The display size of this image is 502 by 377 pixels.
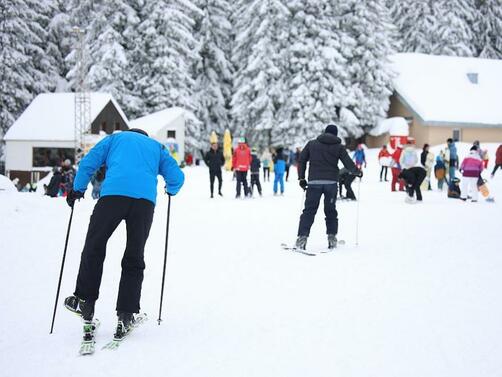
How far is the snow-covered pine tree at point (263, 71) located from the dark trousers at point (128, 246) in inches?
1334

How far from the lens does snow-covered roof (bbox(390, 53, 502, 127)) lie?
39.0 m

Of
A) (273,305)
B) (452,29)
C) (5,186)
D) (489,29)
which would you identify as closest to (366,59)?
(452,29)

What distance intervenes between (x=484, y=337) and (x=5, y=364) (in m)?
3.51

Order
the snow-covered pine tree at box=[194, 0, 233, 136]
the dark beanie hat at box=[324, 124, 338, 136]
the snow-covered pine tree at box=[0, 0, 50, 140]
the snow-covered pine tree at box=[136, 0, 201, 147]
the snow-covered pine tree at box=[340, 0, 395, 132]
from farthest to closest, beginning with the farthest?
1. the snow-covered pine tree at box=[194, 0, 233, 136]
2. the snow-covered pine tree at box=[136, 0, 201, 147]
3. the snow-covered pine tree at box=[0, 0, 50, 140]
4. the snow-covered pine tree at box=[340, 0, 395, 132]
5. the dark beanie hat at box=[324, 124, 338, 136]

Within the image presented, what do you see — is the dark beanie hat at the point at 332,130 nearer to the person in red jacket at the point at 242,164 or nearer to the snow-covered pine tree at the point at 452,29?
the person in red jacket at the point at 242,164

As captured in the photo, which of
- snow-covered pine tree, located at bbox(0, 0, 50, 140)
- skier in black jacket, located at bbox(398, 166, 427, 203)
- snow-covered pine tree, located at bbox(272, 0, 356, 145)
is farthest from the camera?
snow-covered pine tree, located at bbox(0, 0, 50, 140)

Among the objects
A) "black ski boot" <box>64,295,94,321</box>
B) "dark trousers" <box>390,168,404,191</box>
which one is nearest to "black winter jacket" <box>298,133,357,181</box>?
"black ski boot" <box>64,295,94,321</box>

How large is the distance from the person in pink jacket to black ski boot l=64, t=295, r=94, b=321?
43.9ft

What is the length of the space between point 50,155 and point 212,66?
15818 millimetres

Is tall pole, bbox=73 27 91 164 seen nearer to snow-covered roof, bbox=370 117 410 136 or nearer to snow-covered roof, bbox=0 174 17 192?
snow-covered roof, bbox=370 117 410 136

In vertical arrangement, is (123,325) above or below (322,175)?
below

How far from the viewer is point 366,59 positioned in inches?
1545

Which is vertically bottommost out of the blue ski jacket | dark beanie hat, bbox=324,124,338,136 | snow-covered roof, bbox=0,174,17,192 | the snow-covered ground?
Result: the snow-covered ground

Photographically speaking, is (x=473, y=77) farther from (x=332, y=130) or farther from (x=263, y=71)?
(x=332, y=130)
